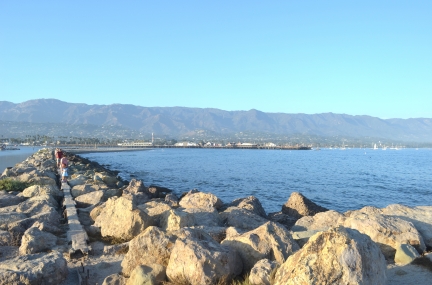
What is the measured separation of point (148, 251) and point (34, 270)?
6.12 feet

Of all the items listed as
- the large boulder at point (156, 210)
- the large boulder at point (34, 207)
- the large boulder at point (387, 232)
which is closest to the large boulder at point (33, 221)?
the large boulder at point (34, 207)

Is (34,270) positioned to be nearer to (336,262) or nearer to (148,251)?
(148,251)

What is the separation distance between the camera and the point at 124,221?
946 centimetres

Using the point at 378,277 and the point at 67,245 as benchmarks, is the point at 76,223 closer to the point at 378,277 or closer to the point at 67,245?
the point at 67,245

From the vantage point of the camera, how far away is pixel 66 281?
6949 millimetres

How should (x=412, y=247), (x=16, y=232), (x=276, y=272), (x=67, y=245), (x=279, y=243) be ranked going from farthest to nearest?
(x=16, y=232) < (x=67, y=245) < (x=412, y=247) < (x=279, y=243) < (x=276, y=272)

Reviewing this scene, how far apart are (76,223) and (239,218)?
14.6ft

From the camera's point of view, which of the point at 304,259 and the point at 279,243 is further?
the point at 279,243

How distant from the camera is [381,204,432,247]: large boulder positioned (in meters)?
9.15

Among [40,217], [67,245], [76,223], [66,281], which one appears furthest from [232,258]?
[40,217]

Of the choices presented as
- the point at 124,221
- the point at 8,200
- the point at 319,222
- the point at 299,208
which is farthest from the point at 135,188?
the point at 319,222

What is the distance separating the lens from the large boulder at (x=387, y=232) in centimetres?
800

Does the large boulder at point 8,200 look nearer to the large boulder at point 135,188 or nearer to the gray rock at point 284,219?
the large boulder at point 135,188

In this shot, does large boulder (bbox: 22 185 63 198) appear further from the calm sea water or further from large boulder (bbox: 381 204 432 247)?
the calm sea water
